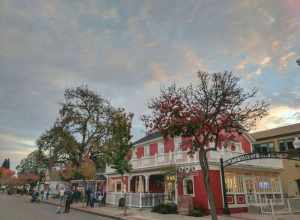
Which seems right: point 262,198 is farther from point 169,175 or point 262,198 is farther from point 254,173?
point 169,175

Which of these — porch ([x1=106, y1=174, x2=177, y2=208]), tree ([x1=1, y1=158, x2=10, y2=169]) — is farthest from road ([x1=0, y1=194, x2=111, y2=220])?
tree ([x1=1, y1=158, x2=10, y2=169])

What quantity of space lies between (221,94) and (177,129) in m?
3.00

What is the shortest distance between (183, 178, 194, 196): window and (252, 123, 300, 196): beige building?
10.8 m

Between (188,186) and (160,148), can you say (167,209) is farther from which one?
(160,148)

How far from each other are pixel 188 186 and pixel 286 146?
16.8 meters

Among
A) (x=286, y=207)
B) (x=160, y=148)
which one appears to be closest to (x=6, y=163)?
(x=160, y=148)

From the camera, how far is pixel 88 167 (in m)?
38.2

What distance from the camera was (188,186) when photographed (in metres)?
21.6

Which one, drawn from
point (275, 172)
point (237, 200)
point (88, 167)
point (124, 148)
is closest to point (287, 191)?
point (275, 172)

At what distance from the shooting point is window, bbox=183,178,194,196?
2119 cm

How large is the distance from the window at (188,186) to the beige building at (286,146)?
10814mm

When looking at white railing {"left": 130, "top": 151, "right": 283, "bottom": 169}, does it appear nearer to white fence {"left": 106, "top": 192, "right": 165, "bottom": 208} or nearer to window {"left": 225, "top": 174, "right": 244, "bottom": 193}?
window {"left": 225, "top": 174, "right": 244, "bottom": 193}

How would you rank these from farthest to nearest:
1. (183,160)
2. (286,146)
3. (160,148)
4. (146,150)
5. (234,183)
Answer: (286,146), (146,150), (160,148), (234,183), (183,160)

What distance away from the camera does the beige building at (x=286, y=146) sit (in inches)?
1131
